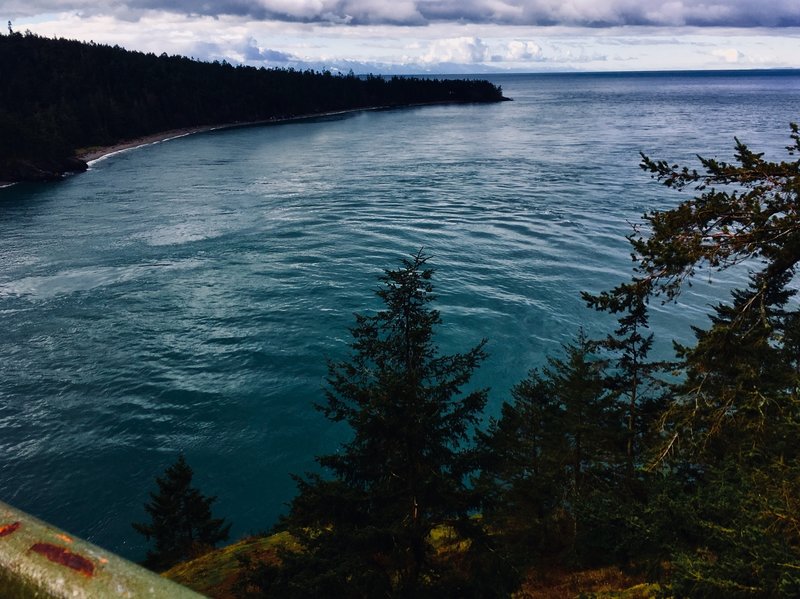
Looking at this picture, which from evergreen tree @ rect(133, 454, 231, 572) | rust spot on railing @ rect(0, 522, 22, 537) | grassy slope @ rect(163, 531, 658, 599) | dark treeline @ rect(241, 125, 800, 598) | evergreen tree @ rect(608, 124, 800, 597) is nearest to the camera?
rust spot on railing @ rect(0, 522, 22, 537)

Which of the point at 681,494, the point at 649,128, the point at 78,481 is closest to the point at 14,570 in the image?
the point at 681,494

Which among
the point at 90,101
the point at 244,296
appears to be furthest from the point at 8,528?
the point at 90,101

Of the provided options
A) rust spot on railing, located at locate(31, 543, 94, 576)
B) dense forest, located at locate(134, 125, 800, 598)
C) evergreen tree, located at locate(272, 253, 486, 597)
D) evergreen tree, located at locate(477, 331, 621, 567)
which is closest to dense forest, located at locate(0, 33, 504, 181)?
evergreen tree, located at locate(477, 331, 621, 567)

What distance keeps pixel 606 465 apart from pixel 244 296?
32108mm

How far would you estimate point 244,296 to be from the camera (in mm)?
43656

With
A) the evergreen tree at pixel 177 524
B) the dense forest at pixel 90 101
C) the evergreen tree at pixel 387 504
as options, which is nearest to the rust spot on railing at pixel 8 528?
the evergreen tree at pixel 387 504

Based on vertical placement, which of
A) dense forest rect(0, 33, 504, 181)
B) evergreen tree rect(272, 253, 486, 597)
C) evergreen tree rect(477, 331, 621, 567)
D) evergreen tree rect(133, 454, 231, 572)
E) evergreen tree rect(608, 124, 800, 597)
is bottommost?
evergreen tree rect(133, 454, 231, 572)

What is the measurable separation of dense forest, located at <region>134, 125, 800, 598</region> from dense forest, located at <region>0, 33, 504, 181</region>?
101 m

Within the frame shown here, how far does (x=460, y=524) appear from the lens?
11367mm

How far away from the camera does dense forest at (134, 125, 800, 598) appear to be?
805 centimetres

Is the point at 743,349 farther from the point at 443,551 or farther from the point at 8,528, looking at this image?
the point at 443,551

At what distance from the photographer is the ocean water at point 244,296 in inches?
1089

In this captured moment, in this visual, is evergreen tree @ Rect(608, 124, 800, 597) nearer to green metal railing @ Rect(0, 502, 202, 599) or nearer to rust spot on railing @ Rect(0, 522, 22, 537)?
green metal railing @ Rect(0, 502, 202, 599)

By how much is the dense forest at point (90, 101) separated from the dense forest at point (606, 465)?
101470 millimetres
